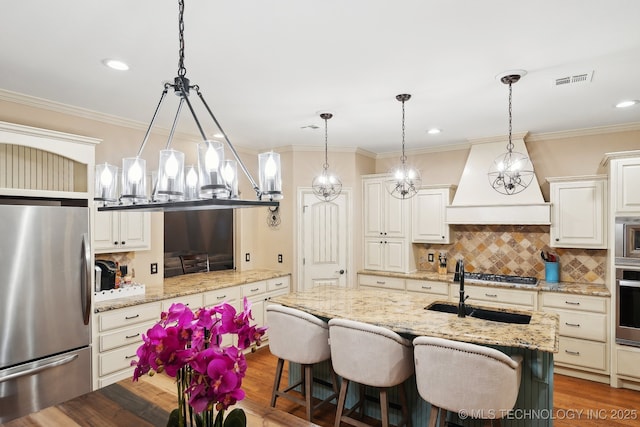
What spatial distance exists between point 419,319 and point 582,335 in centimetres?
234

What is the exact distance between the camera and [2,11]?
1834 mm

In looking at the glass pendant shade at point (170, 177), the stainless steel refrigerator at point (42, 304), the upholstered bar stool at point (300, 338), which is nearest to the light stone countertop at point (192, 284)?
the stainless steel refrigerator at point (42, 304)

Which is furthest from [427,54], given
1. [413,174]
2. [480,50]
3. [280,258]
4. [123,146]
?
[280,258]

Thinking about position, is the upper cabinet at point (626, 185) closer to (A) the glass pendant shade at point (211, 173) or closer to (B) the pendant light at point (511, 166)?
(B) the pendant light at point (511, 166)

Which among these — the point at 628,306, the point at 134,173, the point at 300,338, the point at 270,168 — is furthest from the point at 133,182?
the point at 628,306

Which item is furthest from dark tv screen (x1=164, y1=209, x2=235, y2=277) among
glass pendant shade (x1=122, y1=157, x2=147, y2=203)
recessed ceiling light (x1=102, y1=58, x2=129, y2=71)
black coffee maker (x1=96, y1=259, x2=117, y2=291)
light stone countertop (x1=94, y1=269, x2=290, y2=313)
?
glass pendant shade (x1=122, y1=157, x2=147, y2=203)

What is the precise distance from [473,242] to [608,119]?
198 centimetres

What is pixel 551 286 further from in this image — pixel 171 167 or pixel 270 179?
pixel 171 167

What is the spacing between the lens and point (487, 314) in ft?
9.39

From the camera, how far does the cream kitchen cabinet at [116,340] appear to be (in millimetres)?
3100

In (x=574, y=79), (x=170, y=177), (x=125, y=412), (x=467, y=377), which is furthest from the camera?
(x=574, y=79)

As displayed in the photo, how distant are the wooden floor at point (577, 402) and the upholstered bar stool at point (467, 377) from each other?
1.21m

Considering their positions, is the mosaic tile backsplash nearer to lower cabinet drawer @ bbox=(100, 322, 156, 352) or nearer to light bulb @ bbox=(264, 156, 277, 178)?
lower cabinet drawer @ bbox=(100, 322, 156, 352)

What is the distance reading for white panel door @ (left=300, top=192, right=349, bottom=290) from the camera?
5.09 metres
